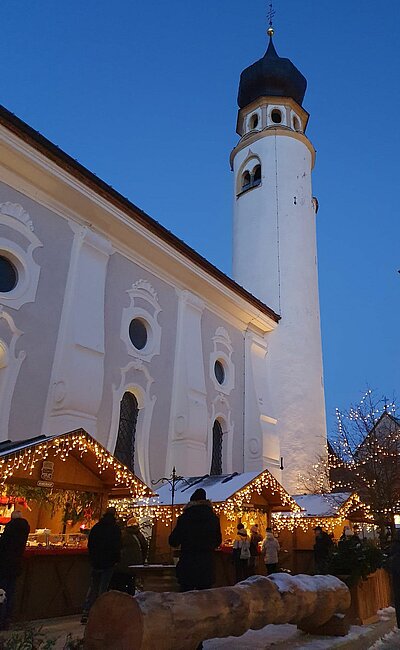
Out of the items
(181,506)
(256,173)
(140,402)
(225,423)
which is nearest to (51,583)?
(181,506)

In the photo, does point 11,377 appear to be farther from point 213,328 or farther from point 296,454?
point 296,454

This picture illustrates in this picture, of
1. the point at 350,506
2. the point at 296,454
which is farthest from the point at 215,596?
the point at 296,454

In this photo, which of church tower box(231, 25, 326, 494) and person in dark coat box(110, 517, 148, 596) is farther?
church tower box(231, 25, 326, 494)

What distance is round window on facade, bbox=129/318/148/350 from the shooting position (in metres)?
18.2

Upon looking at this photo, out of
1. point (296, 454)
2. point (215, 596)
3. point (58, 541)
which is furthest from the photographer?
point (296, 454)

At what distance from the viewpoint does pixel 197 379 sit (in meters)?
19.6

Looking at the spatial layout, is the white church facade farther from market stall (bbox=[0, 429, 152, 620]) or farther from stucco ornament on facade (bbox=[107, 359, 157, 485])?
market stall (bbox=[0, 429, 152, 620])

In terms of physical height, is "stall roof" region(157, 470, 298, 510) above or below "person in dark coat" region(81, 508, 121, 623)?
above

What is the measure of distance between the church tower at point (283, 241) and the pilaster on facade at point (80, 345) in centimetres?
1024

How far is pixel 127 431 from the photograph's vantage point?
17.4m

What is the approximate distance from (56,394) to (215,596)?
952cm

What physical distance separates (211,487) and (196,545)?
8211 millimetres

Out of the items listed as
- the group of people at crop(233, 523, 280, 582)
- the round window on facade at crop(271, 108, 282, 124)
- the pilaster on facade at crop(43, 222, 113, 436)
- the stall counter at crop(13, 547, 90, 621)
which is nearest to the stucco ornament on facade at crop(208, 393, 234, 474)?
the pilaster on facade at crop(43, 222, 113, 436)

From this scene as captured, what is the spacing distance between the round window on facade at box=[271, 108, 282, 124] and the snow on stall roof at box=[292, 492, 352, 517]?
69.9 ft
